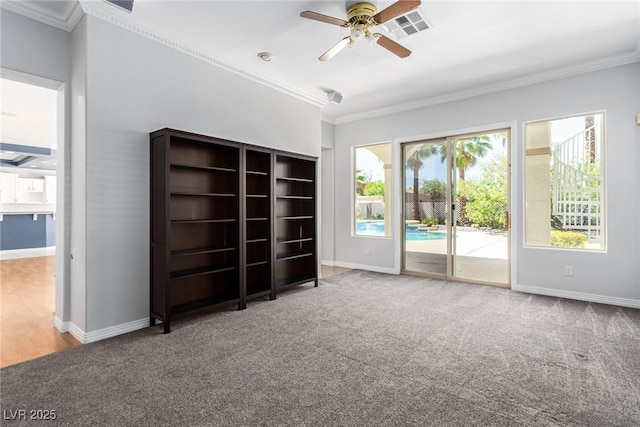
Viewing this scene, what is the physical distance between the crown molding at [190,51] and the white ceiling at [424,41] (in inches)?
0.7

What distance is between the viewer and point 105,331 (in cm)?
291

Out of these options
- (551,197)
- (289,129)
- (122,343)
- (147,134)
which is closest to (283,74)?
(289,129)

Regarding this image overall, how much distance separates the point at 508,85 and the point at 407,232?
261 cm

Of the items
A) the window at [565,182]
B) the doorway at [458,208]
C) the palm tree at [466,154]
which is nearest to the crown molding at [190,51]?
the doorway at [458,208]

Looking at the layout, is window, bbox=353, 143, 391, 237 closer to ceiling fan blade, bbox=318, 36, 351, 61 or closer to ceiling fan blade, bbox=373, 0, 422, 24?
ceiling fan blade, bbox=318, 36, 351, 61

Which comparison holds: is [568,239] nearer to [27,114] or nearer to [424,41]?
[424,41]

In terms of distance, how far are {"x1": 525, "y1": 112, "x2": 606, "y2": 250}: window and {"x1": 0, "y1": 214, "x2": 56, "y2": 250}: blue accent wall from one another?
11.0m

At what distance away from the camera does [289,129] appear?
4855 millimetres

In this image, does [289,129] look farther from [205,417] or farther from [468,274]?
[205,417]

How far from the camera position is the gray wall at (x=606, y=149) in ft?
12.4

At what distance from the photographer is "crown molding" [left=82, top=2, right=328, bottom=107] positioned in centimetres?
288

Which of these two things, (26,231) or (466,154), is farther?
(26,231)

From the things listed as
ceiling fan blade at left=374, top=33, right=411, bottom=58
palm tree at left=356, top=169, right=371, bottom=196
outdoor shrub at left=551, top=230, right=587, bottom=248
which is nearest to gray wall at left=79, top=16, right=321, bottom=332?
ceiling fan blade at left=374, top=33, right=411, bottom=58

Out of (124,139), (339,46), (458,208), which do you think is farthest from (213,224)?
(458,208)
